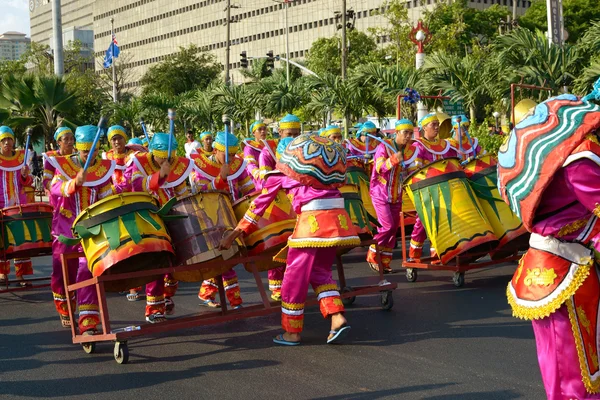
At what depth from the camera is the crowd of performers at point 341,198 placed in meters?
3.60

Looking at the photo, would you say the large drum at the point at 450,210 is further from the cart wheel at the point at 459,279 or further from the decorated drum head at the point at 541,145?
the decorated drum head at the point at 541,145

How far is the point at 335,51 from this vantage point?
177 feet

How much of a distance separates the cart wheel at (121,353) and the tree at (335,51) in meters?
43.1

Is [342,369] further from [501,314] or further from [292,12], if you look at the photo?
[292,12]

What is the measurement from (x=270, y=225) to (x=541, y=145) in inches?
159

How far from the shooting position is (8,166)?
10172 millimetres

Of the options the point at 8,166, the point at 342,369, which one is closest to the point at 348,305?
the point at 342,369

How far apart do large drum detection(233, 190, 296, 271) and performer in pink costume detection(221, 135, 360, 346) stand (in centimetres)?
49

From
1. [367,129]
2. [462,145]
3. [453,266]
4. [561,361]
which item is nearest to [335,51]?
[367,129]

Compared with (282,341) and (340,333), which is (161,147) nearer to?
(282,341)

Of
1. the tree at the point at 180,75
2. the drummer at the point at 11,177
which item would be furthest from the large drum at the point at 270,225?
the tree at the point at 180,75

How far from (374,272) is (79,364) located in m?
4.72

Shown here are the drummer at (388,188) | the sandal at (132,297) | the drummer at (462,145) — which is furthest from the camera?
the drummer at (462,145)

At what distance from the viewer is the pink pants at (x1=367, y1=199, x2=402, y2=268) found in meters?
10.0
